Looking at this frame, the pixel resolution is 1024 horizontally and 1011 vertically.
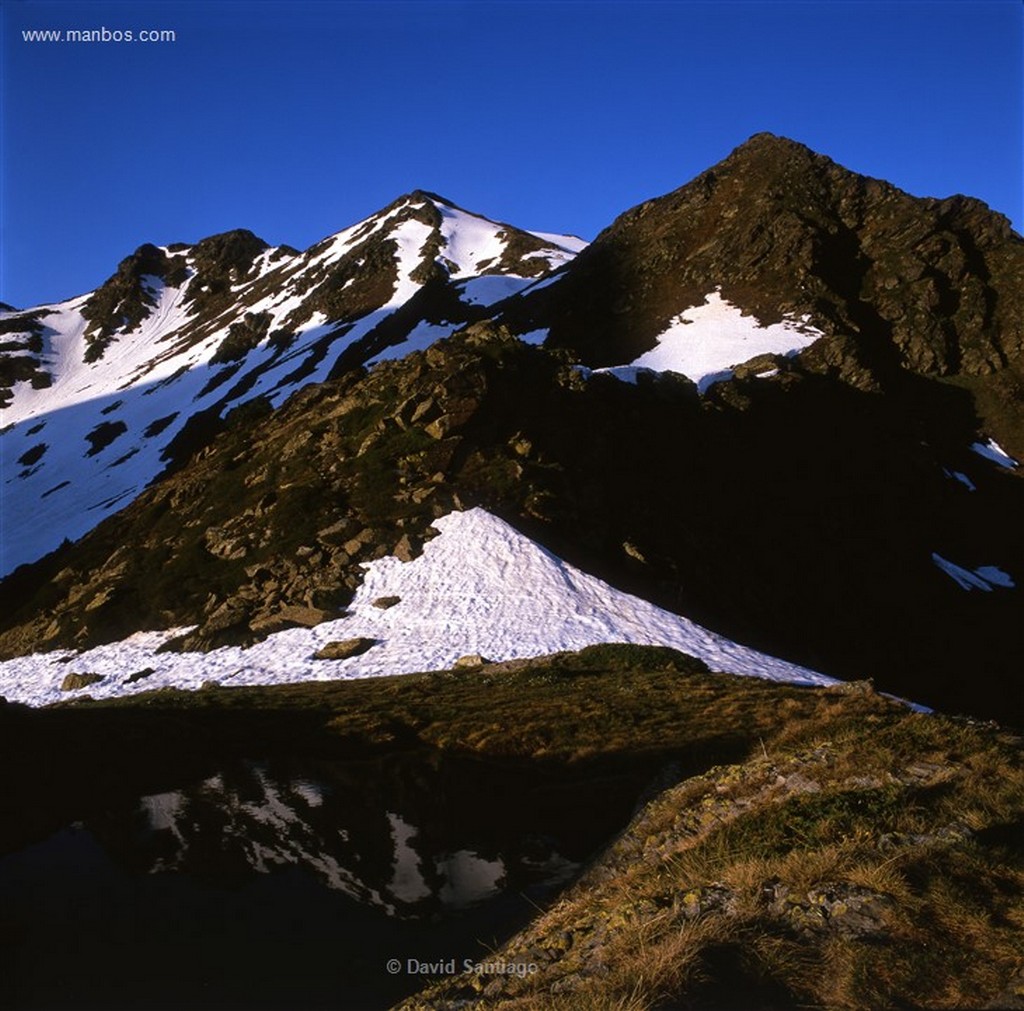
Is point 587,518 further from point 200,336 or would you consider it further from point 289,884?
point 200,336

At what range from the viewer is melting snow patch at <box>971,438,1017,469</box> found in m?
53.9

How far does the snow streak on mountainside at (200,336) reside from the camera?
261ft

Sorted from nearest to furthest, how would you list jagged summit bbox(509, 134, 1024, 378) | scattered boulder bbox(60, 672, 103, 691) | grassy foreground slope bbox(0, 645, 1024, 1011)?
1. grassy foreground slope bbox(0, 645, 1024, 1011)
2. scattered boulder bbox(60, 672, 103, 691)
3. jagged summit bbox(509, 134, 1024, 378)

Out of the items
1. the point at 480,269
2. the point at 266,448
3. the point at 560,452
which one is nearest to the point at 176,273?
the point at 480,269

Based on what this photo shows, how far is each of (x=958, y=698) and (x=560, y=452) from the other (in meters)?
21.5

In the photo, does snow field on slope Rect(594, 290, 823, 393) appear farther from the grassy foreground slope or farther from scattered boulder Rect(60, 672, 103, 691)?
scattered boulder Rect(60, 672, 103, 691)

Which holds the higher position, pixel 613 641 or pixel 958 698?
pixel 613 641

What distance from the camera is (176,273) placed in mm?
171875

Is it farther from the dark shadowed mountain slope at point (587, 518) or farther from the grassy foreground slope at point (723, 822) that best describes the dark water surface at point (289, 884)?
the dark shadowed mountain slope at point (587, 518)

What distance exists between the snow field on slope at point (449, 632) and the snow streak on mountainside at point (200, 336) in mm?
28897

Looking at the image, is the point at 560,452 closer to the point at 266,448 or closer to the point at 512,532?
the point at 512,532

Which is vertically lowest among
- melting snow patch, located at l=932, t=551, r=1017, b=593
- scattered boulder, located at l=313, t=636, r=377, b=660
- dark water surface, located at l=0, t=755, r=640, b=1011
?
dark water surface, located at l=0, t=755, r=640, b=1011

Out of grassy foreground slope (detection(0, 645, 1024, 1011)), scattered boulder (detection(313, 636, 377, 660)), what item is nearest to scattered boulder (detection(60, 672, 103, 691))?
grassy foreground slope (detection(0, 645, 1024, 1011))

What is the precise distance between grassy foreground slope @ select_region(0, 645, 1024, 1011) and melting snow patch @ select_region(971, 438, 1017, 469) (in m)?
46.9
